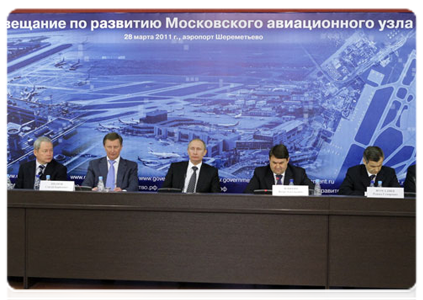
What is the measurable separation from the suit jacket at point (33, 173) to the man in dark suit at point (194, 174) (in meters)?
1.03

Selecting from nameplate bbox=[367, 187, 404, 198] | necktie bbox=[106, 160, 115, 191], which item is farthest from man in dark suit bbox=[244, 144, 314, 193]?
necktie bbox=[106, 160, 115, 191]

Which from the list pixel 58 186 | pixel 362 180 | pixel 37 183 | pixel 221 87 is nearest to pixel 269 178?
pixel 362 180

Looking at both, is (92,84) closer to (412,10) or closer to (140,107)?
(140,107)

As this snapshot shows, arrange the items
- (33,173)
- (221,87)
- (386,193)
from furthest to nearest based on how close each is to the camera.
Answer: (221,87) → (33,173) → (386,193)

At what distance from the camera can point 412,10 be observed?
5445 mm

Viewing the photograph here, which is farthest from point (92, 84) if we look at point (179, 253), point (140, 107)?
point (179, 253)

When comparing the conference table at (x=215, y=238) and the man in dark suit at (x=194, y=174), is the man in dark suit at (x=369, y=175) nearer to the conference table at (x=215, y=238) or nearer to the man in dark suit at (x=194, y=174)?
the conference table at (x=215, y=238)

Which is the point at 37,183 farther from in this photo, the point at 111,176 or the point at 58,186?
the point at 58,186

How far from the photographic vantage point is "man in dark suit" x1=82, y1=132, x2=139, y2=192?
5.21 meters

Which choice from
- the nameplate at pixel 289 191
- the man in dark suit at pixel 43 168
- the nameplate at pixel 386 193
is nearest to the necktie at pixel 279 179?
the nameplate at pixel 289 191

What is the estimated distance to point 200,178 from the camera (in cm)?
514

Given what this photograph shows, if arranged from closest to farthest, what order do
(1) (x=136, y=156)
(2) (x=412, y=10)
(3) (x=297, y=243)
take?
(3) (x=297, y=243) → (2) (x=412, y=10) → (1) (x=136, y=156)

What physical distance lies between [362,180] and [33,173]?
3.24 m

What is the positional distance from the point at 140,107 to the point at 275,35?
1.67 m
